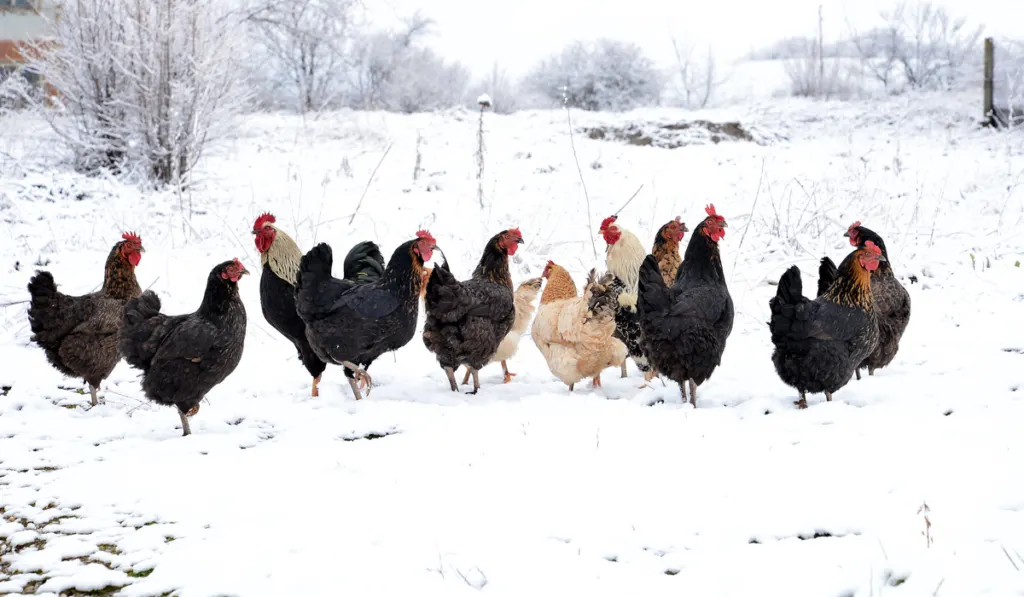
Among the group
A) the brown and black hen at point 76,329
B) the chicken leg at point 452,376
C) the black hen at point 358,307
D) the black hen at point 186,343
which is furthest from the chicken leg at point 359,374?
the brown and black hen at point 76,329

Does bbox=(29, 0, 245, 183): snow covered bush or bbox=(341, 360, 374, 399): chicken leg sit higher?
bbox=(29, 0, 245, 183): snow covered bush

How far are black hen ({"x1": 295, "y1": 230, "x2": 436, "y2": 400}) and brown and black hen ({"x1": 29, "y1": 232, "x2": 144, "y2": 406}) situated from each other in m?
1.50

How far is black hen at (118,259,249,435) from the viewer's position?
439cm

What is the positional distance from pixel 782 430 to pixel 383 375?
A: 11.5ft

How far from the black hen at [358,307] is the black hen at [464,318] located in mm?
182

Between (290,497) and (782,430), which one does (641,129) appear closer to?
(782,430)

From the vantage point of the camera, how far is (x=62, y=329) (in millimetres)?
5066

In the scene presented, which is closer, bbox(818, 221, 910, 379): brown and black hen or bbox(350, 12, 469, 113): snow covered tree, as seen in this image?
bbox(818, 221, 910, 379): brown and black hen

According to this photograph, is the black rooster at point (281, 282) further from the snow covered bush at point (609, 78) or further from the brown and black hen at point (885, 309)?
the snow covered bush at point (609, 78)

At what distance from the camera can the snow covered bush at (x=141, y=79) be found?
11664mm

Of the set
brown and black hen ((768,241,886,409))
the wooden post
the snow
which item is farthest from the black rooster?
the wooden post

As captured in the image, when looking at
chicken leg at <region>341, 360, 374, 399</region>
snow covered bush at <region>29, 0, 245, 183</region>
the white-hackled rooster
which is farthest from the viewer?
snow covered bush at <region>29, 0, 245, 183</region>

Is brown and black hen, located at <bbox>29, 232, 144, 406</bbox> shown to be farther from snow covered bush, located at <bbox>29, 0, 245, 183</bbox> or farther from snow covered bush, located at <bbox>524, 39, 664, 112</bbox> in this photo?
snow covered bush, located at <bbox>524, 39, 664, 112</bbox>

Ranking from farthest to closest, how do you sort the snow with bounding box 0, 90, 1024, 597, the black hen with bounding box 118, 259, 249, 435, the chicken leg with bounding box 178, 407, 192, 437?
1. the chicken leg with bounding box 178, 407, 192, 437
2. the black hen with bounding box 118, 259, 249, 435
3. the snow with bounding box 0, 90, 1024, 597
